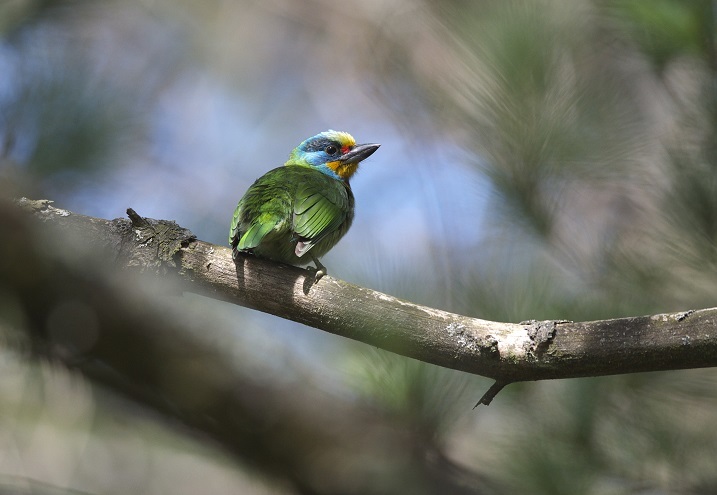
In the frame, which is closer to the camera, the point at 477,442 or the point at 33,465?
the point at 477,442

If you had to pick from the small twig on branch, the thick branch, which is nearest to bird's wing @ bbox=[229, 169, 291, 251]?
the thick branch

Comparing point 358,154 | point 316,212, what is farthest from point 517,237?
point 358,154

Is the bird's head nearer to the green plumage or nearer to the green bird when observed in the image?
the green bird

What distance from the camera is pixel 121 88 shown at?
3.11 meters

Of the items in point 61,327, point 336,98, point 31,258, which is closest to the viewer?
point 31,258

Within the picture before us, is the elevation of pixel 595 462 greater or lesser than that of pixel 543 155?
lesser

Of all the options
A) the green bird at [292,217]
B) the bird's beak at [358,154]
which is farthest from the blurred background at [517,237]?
the bird's beak at [358,154]

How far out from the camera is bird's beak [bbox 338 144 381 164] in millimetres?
4156

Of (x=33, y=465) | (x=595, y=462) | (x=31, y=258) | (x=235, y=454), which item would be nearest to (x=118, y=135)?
(x=31, y=258)

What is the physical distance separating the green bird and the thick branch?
3.7 inches

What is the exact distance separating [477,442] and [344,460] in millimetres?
655

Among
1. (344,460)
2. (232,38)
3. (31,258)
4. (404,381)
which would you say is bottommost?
(344,460)

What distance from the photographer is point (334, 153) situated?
426 cm

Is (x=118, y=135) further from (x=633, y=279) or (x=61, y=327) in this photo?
(x=633, y=279)
